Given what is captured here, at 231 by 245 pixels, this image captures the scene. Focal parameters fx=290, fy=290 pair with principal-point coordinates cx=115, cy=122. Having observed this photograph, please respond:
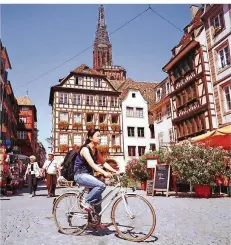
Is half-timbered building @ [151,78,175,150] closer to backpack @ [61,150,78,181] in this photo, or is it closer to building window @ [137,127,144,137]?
building window @ [137,127,144,137]

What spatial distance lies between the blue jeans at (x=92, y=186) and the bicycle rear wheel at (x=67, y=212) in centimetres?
31

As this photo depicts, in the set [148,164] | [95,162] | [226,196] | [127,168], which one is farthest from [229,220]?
[127,168]

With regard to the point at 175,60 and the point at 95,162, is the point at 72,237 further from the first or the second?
the point at 175,60

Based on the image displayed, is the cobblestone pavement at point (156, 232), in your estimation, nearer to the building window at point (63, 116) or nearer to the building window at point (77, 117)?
the building window at point (63, 116)

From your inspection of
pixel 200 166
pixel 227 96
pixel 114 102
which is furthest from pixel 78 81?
pixel 200 166

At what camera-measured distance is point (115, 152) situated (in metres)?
34.8

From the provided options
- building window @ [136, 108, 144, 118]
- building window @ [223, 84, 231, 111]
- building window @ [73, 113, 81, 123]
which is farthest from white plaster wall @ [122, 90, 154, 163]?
building window @ [223, 84, 231, 111]

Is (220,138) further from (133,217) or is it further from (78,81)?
(78,81)

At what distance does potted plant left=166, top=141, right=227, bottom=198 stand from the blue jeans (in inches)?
243

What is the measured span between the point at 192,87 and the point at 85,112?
1523 cm

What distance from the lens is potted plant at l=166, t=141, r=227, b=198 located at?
32.5 feet

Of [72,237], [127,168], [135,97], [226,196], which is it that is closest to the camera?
[72,237]

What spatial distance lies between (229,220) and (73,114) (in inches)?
1167

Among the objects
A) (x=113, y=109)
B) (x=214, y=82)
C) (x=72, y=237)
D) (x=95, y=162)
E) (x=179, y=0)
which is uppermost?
(x=113, y=109)
